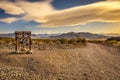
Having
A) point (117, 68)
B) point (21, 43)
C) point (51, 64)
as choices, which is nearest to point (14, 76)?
point (51, 64)

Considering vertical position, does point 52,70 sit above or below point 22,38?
below

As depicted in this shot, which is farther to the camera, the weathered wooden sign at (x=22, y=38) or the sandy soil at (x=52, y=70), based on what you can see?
the weathered wooden sign at (x=22, y=38)

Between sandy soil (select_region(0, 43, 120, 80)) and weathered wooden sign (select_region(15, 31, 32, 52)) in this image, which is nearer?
sandy soil (select_region(0, 43, 120, 80))

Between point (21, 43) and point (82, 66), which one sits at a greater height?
point (21, 43)

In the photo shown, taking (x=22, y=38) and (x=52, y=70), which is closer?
(x=52, y=70)

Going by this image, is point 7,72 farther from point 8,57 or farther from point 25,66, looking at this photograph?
point 8,57

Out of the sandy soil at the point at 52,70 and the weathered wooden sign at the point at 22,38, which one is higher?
the weathered wooden sign at the point at 22,38

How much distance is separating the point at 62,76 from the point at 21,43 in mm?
16717

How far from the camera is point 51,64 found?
84.4 ft

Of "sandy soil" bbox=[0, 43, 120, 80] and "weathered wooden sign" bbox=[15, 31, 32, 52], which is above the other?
"weathered wooden sign" bbox=[15, 31, 32, 52]

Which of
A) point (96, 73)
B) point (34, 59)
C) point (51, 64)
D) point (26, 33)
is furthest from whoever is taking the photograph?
point (26, 33)

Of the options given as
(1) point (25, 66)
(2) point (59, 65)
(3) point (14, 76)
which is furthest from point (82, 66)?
(3) point (14, 76)

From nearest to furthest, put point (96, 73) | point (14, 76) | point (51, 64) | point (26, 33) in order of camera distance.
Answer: point (14, 76), point (96, 73), point (51, 64), point (26, 33)

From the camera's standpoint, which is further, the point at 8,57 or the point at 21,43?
the point at 21,43
